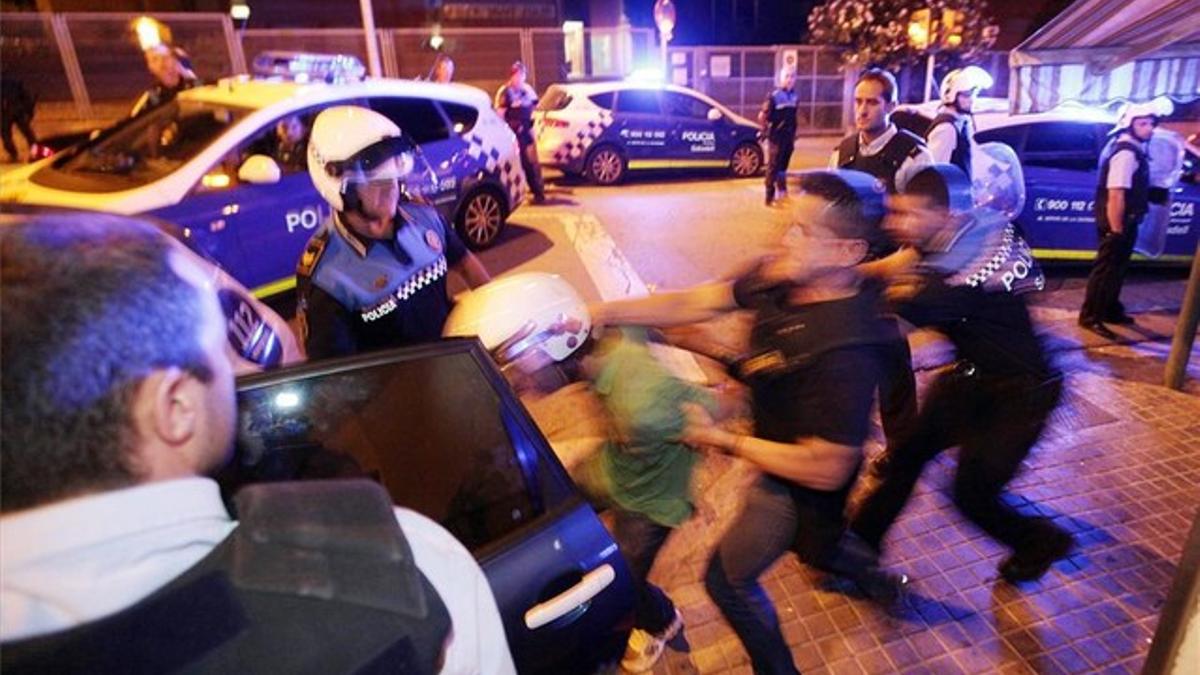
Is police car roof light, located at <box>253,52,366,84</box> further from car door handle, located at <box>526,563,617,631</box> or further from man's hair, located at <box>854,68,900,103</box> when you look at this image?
car door handle, located at <box>526,563,617,631</box>

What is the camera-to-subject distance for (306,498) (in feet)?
2.82

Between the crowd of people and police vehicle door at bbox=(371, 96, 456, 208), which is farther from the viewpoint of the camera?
police vehicle door at bbox=(371, 96, 456, 208)

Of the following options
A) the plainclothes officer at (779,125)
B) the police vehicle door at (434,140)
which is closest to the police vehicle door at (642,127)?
the plainclothes officer at (779,125)

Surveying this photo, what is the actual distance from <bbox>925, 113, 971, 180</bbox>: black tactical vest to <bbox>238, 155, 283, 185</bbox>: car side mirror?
178 inches

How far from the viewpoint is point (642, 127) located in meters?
11.3

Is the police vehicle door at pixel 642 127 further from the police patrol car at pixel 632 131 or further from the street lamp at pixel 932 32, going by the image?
the street lamp at pixel 932 32

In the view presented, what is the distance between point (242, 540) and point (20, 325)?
295 mm

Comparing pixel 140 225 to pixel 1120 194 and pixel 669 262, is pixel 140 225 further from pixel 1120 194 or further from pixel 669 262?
pixel 669 262

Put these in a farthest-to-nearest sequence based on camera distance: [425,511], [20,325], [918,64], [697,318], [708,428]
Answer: [918,64], [697,318], [708,428], [425,511], [20,325]

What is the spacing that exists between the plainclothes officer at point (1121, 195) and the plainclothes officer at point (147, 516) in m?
5.57

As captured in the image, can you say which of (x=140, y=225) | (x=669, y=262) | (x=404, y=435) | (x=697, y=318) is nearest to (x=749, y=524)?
(x=697, y=318)

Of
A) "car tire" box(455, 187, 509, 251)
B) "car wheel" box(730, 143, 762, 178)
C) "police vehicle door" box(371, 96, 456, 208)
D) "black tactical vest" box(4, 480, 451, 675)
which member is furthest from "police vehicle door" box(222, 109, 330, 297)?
"car wheel" box(730, 143, 762, 178)

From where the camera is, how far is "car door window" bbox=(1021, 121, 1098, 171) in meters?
6.36

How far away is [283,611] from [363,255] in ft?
6.20
